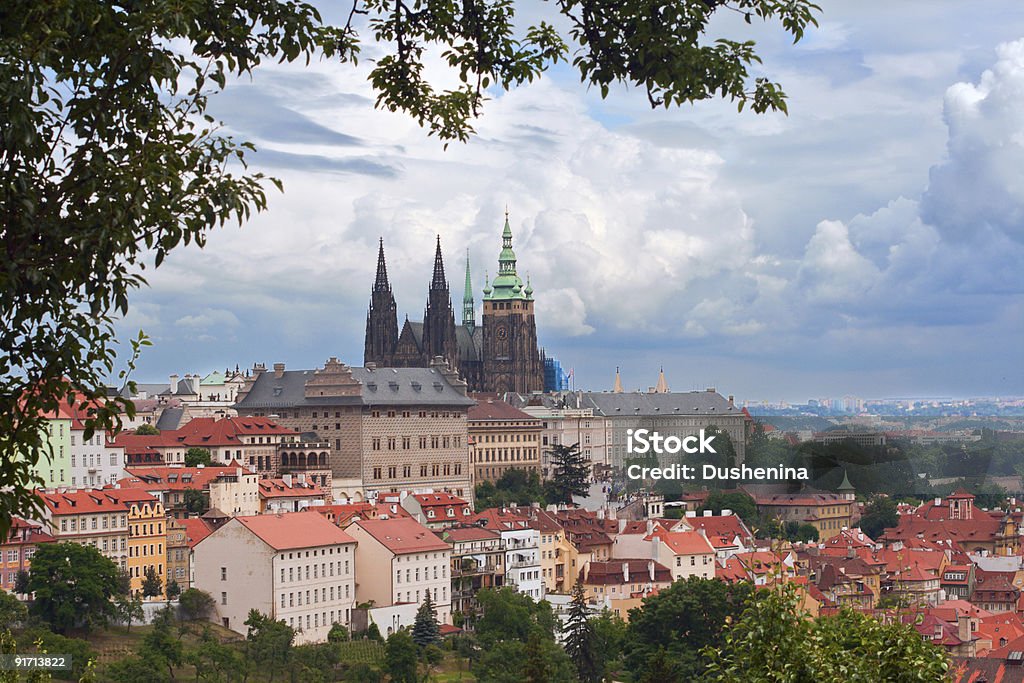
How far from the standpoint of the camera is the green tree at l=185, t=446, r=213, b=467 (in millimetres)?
84287

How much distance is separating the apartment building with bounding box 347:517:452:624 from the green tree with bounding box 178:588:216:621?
652 cm

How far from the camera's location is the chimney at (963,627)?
59.7 m

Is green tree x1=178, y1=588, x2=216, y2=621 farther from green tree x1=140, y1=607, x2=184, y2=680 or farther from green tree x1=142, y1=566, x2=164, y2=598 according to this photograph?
green tree x1=140, y1=607, x2=184, y2=680

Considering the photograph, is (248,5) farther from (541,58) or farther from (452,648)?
(452,648)

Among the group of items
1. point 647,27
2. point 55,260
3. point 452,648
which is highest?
point 647,27

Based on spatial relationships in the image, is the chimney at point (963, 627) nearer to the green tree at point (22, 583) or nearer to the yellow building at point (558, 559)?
the yellow building at point (558, 559)

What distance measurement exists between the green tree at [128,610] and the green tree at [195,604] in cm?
233

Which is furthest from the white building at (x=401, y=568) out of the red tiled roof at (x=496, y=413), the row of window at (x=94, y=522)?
the red tiled roof at (x=496, y=413)

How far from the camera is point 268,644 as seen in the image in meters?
53.9

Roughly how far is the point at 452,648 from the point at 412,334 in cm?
8737

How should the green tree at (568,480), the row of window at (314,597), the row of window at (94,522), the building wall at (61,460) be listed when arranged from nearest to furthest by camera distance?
the row of window at (314,597)
the row of window at (94,522)
the building wall at (61,460)
the green tree at (568,480)

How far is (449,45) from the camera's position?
8391 mm

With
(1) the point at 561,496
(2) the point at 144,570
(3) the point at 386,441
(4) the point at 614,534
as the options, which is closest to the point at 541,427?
(1) the point at 561,496

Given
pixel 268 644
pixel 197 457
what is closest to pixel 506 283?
pixel 197 457
